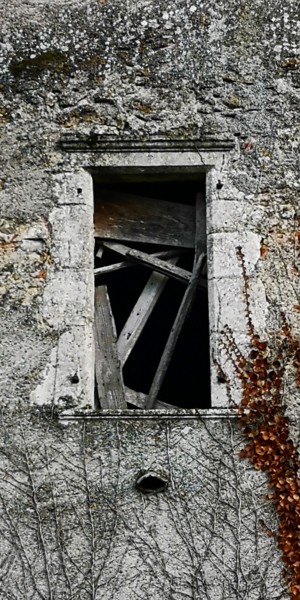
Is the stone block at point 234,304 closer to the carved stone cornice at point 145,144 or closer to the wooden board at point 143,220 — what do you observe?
the wooden board at point 143,220

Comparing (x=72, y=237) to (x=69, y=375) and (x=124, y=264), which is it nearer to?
(x=124, y=264)

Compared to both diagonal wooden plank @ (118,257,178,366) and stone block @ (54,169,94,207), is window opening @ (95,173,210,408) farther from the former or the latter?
stone block @ (54,169,94,207)

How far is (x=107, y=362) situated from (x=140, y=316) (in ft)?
1.38

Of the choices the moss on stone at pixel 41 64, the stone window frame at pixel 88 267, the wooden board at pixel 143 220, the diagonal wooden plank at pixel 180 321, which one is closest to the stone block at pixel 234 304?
the stone window frame at pixel 88 267

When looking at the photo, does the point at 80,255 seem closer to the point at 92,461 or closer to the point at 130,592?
the point at 92,461

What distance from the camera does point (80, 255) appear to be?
21.1 feet

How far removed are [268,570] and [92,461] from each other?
1.21 metres

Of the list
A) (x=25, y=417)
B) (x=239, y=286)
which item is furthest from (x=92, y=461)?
(x=239, y=286)

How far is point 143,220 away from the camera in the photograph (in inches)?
270

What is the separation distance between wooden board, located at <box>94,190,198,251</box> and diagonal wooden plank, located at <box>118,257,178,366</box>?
21 cm

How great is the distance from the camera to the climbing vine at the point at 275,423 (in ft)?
19.4

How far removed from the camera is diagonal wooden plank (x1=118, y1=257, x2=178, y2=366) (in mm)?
6742

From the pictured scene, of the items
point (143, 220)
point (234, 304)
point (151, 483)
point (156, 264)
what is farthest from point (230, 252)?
point (151, 483)

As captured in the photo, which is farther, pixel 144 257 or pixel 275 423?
pixel 144 257
